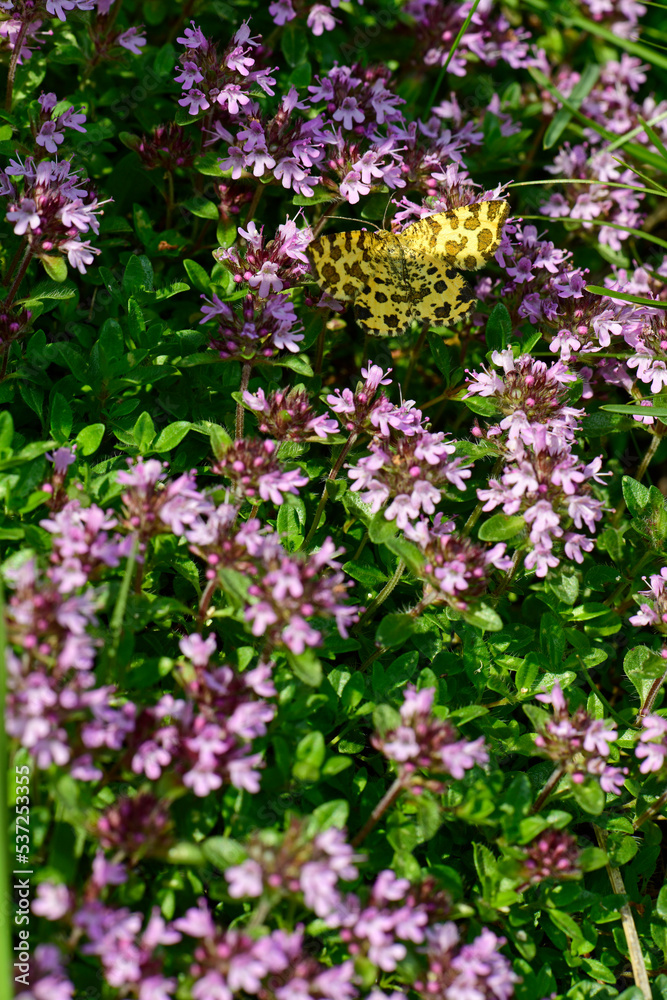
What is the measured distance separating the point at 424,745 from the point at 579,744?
2.02 ft

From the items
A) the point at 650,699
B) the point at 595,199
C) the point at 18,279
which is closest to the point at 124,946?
the point at 650,699

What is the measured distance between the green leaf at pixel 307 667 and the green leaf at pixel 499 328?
179 cm

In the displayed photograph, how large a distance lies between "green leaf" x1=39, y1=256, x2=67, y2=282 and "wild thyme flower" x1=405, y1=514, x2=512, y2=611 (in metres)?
1.64

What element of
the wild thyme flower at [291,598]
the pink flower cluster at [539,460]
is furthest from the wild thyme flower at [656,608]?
the wild thyme flower at [291,598]

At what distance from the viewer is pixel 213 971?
2104 millimetres

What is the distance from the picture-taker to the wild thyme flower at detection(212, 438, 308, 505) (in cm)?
286

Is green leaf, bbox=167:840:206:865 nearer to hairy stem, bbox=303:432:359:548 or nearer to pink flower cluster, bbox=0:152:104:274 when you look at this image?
hairy stem, bbox=303:432:359:548

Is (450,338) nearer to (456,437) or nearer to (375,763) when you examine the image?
(456,437)

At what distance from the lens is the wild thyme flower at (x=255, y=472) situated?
2.86 metres

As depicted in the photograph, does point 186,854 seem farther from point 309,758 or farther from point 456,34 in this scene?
point 456,34

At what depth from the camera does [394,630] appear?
118 inches

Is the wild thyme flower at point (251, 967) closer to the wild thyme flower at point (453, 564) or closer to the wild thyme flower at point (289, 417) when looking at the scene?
the wild thyme flower at point (453, 564)

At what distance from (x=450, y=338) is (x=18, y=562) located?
2.62 meters

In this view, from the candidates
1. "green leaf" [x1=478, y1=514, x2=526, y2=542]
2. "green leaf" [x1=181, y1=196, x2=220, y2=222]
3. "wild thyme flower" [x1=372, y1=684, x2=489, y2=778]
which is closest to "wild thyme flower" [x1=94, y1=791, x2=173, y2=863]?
"wild thyme flower" [x1=372, y1=684, x2=489, y2=778]
